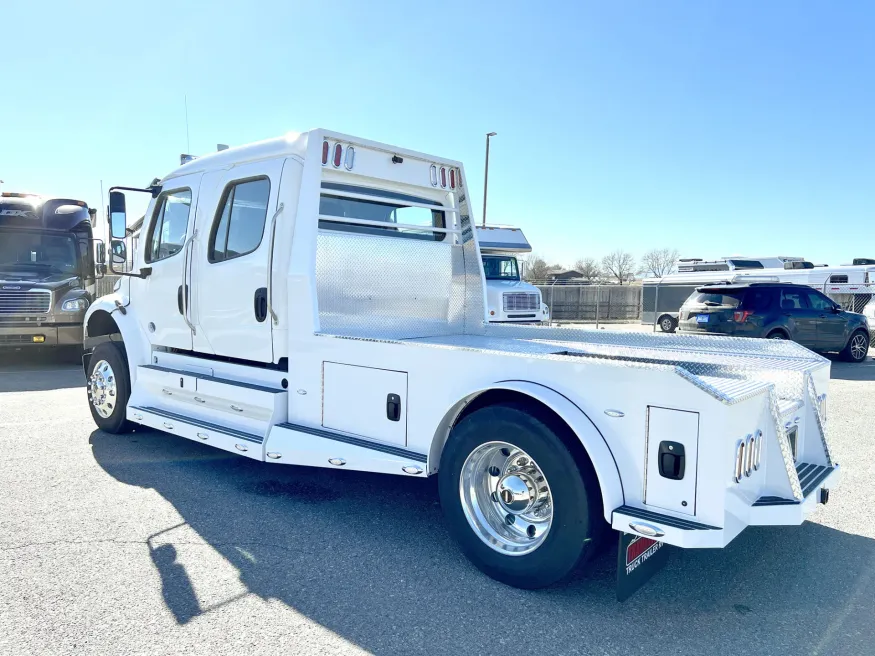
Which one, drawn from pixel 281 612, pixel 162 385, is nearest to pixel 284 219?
pixel 162 385

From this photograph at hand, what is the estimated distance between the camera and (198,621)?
3.02 m

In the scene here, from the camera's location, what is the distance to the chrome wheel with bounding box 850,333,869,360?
48.0 ft

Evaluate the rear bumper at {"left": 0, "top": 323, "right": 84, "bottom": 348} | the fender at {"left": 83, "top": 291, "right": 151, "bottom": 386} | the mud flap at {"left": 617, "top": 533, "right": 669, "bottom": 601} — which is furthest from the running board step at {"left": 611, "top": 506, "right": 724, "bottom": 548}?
the rear bumper at {"left": 0, "top": 323, "right": 84, "bottom": 348}

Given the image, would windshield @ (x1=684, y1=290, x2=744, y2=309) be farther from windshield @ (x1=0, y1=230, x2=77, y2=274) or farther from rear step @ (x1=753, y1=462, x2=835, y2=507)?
windshield @ (x1=0, y1=230, x2=77, y2=274)

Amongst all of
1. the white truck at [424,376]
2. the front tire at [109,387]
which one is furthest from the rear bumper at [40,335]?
the front tire at [109,387]

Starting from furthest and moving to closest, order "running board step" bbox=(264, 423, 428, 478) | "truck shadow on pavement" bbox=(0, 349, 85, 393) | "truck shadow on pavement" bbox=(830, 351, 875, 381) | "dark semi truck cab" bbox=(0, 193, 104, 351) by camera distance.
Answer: "truck shadow on pavement" bbox=(830, 351, 875, 381) → "dark semi truck cab" bbox=(0, 193, 104, 351) → "truck shadow on pavement" bbox=(0, 349, 85, 393) → "running board step" bbox=(264, 423, 428, 478)

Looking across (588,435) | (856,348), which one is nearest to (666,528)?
(588,435)

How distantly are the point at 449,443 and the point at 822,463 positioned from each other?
2.17 meters

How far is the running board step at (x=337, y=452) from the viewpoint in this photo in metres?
3.71

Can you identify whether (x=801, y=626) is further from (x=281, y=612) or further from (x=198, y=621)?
(x=198, y=621)

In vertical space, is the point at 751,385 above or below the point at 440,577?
above

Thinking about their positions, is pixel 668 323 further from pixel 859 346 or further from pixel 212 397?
pixel 212 397

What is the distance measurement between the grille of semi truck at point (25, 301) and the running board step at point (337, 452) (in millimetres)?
9189

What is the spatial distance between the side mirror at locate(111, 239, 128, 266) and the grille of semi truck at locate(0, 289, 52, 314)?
266 inches
